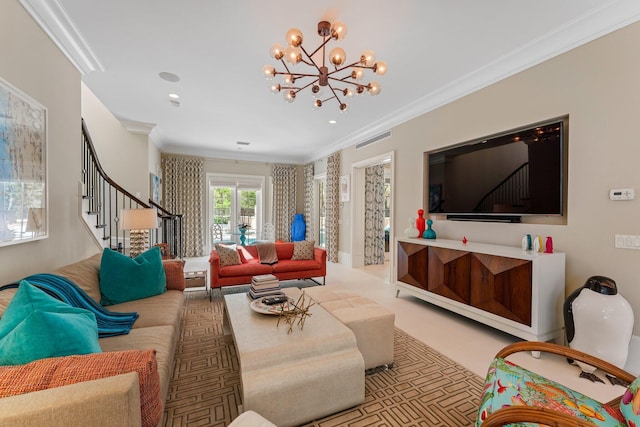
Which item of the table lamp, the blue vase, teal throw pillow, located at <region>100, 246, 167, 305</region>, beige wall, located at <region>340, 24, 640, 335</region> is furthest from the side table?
the blue vase

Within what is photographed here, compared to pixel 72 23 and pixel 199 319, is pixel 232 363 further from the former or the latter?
pixel 72 23

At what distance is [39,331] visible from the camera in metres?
1.08

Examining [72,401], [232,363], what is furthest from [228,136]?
[72,401]

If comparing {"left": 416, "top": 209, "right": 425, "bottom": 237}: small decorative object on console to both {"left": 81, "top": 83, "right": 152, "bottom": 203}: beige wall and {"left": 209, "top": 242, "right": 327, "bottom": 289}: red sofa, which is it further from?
{"left": 81, "top": 83, "right": 152, "bottom": 203}: beige wall

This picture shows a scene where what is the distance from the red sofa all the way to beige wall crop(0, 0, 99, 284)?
1.54 metres

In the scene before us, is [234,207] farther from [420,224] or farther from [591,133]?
[591,133]

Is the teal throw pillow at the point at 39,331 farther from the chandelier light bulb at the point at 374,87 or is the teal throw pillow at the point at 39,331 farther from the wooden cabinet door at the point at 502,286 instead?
the wooden cabinet door at the point at 502,286

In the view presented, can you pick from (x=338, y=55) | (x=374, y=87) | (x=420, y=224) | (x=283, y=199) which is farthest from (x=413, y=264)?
(x=283, y=199)

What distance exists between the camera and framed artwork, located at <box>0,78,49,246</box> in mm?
1850

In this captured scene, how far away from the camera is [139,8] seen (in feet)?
7.54

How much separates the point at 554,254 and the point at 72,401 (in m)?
3.34

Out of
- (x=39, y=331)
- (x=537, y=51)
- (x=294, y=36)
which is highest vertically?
(x=537, y=51)

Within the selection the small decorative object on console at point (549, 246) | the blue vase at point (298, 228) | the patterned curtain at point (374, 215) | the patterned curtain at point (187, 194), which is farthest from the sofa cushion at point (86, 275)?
the blue vase at point (298, 228)

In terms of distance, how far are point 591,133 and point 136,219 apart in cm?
499
